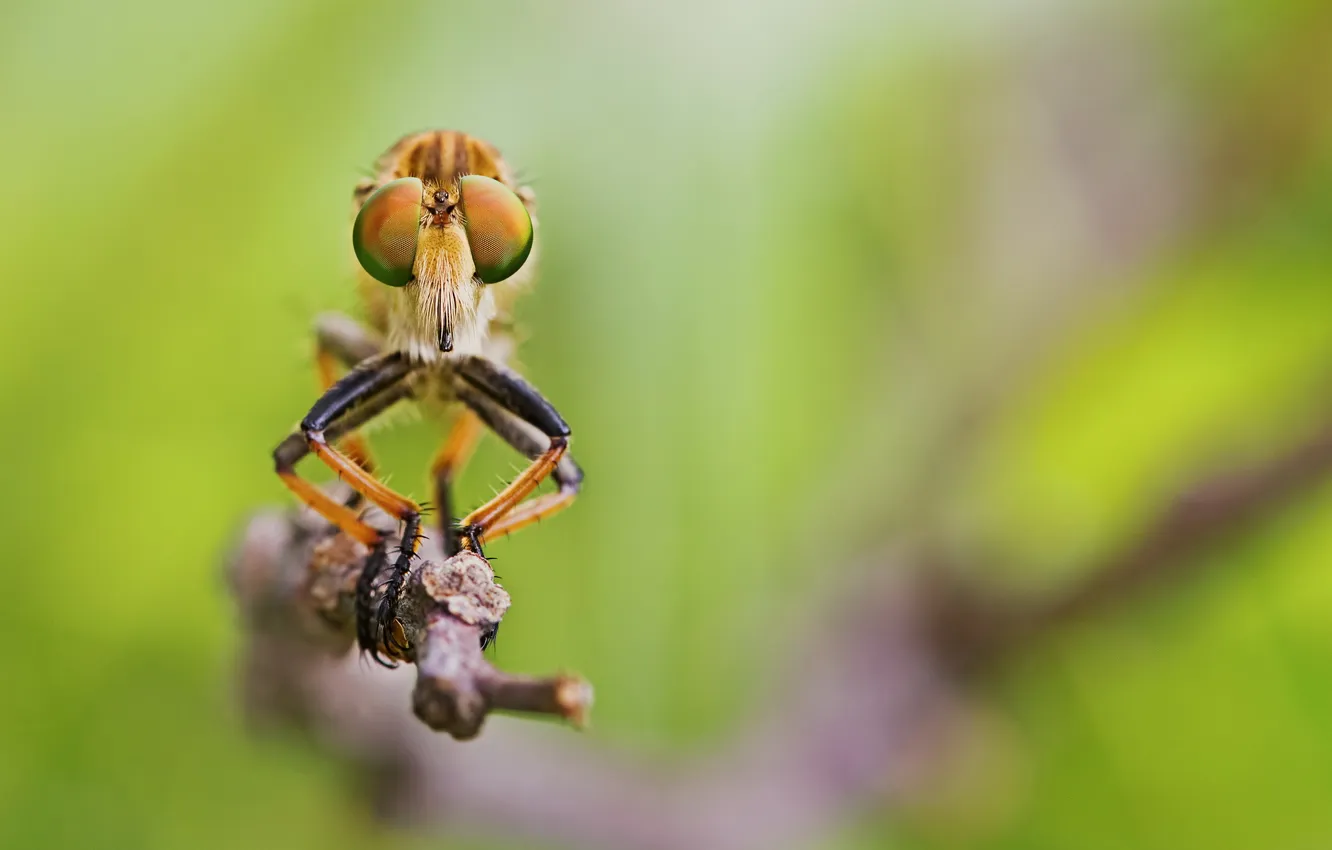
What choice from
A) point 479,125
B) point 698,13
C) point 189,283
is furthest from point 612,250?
point 189,283

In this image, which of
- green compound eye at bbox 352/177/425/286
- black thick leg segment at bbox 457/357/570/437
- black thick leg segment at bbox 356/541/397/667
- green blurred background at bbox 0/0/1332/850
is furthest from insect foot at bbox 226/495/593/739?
green blurred background at bbox 0/0/1332/850

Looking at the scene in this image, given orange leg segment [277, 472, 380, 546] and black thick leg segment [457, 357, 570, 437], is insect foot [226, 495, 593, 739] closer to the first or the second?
orange leg segment [277, 472, 380, 546]

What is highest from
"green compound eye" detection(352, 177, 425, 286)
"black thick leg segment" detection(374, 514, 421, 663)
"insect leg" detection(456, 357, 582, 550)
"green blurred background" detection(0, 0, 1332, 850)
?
"green blurred background" detection(0, 0, 1332, 850)

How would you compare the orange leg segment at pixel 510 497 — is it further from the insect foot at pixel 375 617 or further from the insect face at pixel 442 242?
the insect face at pixel 442 242

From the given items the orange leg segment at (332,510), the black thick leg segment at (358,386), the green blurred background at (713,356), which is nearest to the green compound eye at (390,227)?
the black thick leg segment at (358,386)

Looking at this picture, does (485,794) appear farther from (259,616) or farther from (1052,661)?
(1052,661)

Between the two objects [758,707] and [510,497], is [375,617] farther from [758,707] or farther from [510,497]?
[758,707]
